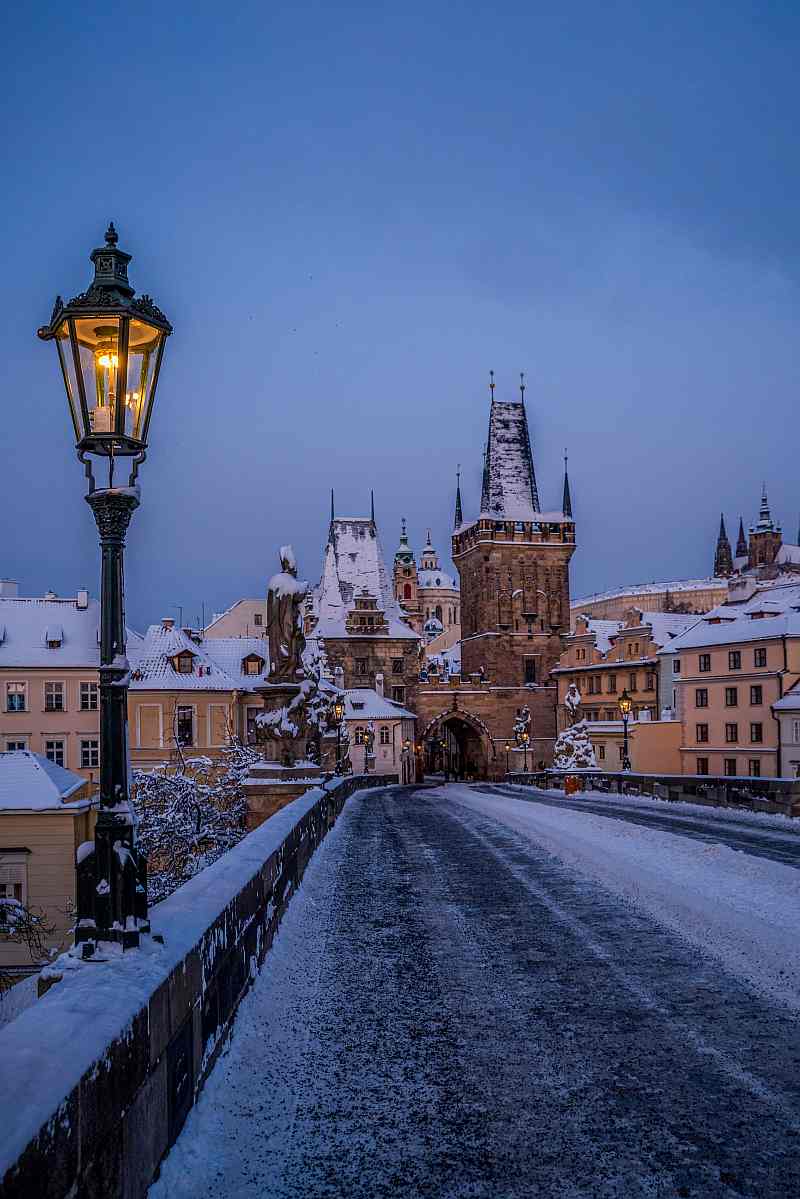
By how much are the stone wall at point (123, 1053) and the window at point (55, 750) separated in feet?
144

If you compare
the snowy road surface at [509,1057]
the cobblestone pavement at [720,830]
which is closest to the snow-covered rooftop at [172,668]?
the cobblestone pavement at [720,830]

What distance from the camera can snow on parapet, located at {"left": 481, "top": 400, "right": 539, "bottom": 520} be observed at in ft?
314

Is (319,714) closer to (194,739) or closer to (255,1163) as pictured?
(194,739)

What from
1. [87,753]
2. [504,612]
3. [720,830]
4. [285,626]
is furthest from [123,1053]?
[504,612]

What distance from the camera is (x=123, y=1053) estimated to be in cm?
354

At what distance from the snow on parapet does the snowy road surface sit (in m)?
85.2

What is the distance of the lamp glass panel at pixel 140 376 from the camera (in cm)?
555

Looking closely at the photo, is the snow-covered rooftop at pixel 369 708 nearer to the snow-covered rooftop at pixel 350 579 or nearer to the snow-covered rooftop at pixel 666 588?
the snow-covered rooftop at pixel 350 579

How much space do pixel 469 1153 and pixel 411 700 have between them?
8057 cm

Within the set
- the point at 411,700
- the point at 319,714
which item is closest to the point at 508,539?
the point at 411,700

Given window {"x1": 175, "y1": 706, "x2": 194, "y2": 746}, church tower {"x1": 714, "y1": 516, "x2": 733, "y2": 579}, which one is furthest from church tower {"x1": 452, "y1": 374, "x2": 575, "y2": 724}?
church tower {"x1": 714, "y1": 516, "x2": 733, "y2": 579}

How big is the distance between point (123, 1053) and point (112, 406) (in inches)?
131

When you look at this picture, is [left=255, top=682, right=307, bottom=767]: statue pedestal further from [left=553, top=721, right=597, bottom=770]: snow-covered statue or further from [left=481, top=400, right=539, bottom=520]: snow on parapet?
[left=481, top=400, right=539, bottom=520]: snow on parapet

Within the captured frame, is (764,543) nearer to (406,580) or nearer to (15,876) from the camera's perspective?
(406,580)
